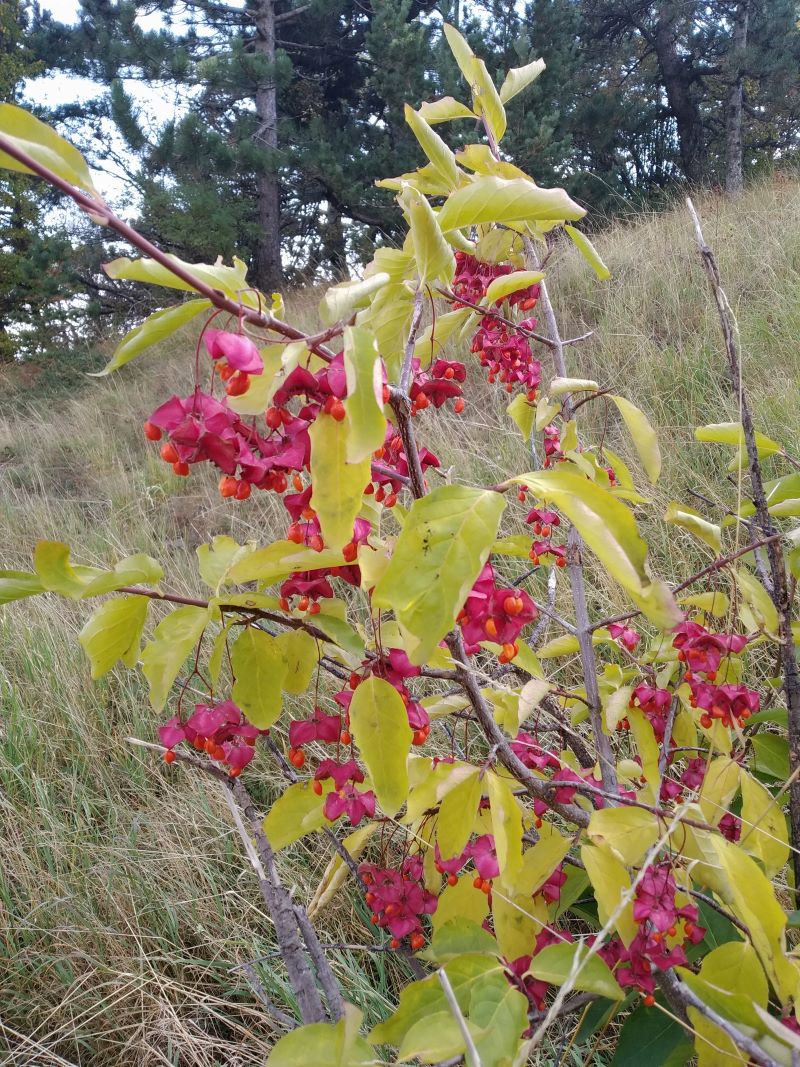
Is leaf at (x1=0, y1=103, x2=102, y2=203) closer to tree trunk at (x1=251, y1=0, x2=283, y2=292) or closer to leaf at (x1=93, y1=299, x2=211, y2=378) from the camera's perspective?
leaf at (x1=93, y1=299, x2=211, y2=378)

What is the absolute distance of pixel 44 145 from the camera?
446mm

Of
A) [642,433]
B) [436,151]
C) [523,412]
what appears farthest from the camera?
[523,412]

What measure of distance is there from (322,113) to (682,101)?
5.39 meters

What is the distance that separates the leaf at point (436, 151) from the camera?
0.79 metres

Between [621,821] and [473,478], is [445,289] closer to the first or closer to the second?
[621,821]

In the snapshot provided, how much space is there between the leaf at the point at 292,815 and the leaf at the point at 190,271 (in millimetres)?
598

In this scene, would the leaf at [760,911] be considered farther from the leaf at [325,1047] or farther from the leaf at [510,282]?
the leaf at [510,282]

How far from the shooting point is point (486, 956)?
0.69 meters

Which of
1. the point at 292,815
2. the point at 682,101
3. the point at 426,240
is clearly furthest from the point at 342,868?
the point at 682,101

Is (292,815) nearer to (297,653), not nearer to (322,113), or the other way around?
(297,653)

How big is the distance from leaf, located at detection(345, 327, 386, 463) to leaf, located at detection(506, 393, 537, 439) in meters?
0.78

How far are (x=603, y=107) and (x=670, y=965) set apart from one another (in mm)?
10724

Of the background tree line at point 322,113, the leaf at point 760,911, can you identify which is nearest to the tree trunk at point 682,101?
the background tree line at point 322,113

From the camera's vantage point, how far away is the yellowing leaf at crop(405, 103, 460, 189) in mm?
790
